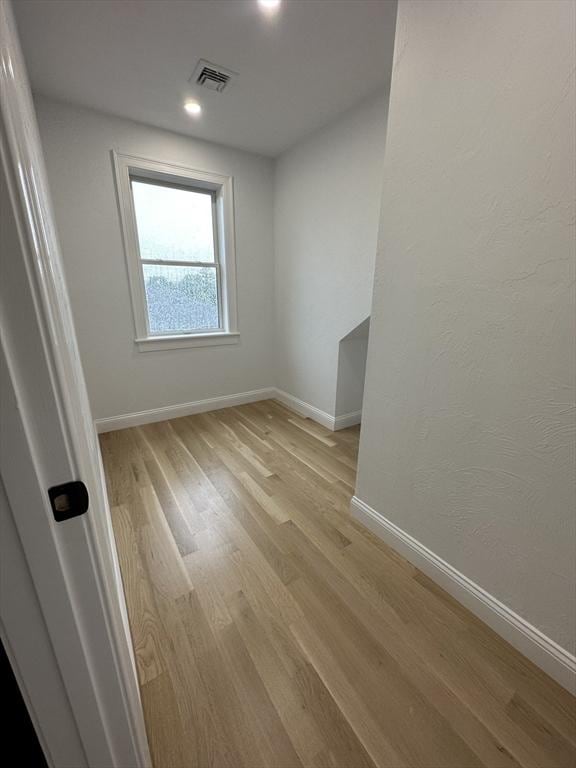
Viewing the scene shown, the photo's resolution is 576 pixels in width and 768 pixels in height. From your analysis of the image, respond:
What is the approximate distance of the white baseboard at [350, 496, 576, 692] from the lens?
1117 millimetres

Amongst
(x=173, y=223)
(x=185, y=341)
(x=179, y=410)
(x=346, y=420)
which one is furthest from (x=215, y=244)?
(x=346, y=420)

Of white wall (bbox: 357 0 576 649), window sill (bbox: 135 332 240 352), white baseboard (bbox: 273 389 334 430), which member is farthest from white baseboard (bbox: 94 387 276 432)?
white wall (bbox: 357 0 576 649)

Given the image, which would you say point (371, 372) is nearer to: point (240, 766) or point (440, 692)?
point (440, 692)

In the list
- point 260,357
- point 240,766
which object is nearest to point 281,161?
point 260,357

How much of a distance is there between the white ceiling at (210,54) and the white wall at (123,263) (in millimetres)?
204

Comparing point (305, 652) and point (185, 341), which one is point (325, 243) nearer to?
point (185, 341)

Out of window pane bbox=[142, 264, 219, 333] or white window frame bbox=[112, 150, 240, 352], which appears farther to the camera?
window pane bbox=[142, 264, 219, 333]

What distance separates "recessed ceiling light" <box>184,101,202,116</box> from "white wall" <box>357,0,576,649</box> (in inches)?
61.9

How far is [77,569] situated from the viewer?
0.50m

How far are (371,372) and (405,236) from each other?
66 cm

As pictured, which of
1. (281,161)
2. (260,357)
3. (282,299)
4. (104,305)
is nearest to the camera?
(104,305)

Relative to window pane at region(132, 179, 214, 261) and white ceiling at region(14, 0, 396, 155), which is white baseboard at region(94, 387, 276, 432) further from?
white ceiling at region(14, 0, 396, 155)

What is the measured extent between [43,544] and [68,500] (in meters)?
0.07

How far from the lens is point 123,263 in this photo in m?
2.70
